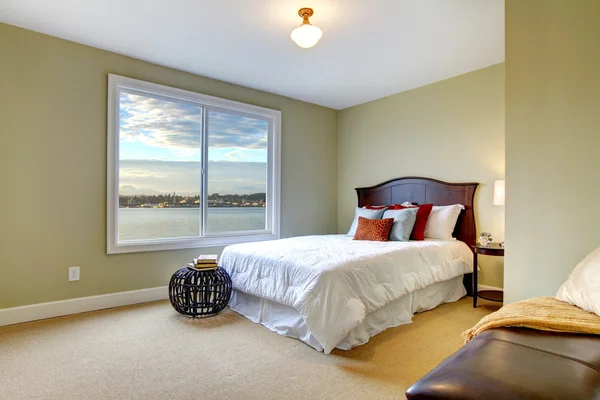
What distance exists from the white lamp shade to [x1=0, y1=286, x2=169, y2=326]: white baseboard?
139 inches

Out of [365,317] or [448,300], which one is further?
[448,300]

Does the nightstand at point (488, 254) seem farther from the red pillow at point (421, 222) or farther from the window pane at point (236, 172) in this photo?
the window pane at point (236, 172)

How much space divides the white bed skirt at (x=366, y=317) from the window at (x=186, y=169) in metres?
1.21

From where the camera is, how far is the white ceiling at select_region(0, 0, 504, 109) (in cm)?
257

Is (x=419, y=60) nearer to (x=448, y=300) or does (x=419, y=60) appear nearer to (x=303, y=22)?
(x=303, y=22)

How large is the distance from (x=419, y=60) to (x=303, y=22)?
150 cm

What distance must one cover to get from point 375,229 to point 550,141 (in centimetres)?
186

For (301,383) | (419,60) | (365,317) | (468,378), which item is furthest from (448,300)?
(468,378)

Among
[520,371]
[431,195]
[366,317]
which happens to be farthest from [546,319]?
[431,195]

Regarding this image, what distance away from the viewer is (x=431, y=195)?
4172 mm

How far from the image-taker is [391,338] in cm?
255

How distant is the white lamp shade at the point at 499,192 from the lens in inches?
130

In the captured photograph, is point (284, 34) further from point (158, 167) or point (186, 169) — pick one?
point (158, 167)

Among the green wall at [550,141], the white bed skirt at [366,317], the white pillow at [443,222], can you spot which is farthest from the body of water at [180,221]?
the green wall at [550,141]
